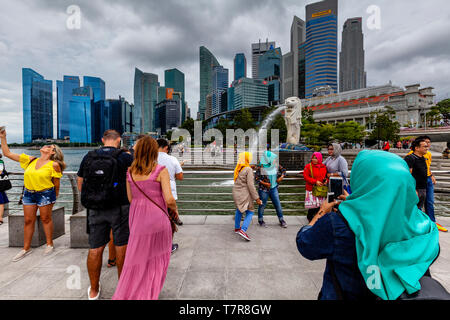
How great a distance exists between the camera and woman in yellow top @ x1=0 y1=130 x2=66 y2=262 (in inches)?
123

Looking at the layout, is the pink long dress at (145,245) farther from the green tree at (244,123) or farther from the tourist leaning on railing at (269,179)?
the green tree at (244,123)

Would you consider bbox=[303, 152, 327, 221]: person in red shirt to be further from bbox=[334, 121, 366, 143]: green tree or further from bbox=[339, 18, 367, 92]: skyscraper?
bbox=[339, 18, 367, 92]: skyscraper

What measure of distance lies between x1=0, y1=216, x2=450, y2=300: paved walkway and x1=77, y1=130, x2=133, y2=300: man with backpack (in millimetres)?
454

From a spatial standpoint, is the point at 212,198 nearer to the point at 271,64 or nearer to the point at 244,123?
the point at 244,123

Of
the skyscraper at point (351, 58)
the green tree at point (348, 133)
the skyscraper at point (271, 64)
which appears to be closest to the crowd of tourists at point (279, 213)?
the green tree at point (348, 133)

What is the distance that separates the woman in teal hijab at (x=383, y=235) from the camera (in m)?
0.97

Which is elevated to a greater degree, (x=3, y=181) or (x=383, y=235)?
(x=383, y=235)

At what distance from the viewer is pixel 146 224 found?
2.07m

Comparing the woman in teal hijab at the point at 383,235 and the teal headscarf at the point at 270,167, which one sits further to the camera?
the teal headscarf at the point at 270,167

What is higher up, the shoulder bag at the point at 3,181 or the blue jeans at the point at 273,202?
the shoulder bag at the point at 3,181

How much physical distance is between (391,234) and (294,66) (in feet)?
642

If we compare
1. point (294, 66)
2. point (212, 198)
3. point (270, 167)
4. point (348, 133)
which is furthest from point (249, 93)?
point (270, 167)

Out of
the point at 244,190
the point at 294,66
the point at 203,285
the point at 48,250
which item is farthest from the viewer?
the point at 294,66

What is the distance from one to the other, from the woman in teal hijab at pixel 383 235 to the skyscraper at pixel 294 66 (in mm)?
164508
